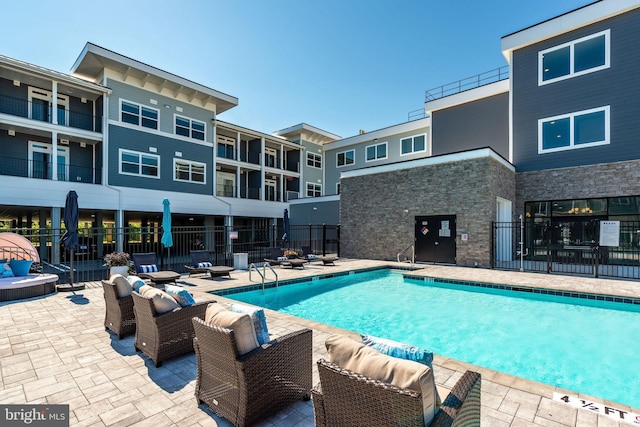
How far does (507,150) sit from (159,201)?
61.2 ft

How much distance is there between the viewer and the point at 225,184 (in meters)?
24.5

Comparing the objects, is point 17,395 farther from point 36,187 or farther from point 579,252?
point 579,252

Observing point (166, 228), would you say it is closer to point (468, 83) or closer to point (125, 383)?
point (125, 383)

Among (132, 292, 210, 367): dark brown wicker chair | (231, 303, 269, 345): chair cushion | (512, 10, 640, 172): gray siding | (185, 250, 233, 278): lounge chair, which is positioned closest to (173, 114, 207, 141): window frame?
(185, 250, 233, 278): lounge chair

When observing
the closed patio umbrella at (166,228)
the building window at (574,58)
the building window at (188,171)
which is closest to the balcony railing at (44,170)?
the building window at (188,171)

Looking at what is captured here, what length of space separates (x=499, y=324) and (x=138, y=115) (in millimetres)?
19510

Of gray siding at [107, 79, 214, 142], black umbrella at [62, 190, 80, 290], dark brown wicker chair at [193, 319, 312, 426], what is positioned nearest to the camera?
dark brown wicker chair at [193, 319, 312, 426]

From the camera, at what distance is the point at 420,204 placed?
14109mm

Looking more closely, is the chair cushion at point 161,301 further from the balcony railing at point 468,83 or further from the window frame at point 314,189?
the window frame at point 314,189

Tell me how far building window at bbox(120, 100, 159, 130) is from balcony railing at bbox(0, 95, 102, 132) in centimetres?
123

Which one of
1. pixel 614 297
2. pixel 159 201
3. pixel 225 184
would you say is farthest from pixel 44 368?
pixel 225 184

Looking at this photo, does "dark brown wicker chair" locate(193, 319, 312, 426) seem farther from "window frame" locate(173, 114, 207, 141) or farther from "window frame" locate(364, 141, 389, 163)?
"window frame" locate(364, 141, 389, 163)

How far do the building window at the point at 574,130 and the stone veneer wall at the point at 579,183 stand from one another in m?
1.05

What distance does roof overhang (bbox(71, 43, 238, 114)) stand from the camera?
1561 cm
